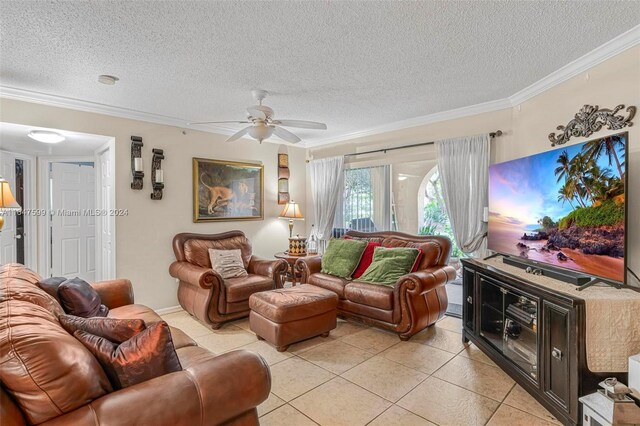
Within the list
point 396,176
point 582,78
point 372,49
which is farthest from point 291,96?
point 582,78

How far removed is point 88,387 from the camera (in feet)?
3.74

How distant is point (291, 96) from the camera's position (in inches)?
134

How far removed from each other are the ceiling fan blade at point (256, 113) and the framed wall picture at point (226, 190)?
1.82 meters

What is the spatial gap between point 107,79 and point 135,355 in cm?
261

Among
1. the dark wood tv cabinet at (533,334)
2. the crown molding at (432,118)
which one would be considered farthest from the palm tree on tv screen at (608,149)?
the crown molding at (432,118)

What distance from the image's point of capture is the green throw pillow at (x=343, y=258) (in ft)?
13.0

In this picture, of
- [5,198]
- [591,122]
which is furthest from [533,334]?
[5,198]

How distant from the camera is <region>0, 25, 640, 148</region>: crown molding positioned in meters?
2.40

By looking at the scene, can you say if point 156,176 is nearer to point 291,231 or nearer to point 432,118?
point 291,231

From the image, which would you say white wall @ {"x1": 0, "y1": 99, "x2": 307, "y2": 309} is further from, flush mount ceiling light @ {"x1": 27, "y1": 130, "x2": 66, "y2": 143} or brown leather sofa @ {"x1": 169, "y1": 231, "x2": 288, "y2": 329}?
brown leather sofa @ {"x1": 169, "y1": 231, "x2": 288, "y2": 329}

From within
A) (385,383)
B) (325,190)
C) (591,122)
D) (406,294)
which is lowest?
(385,383)

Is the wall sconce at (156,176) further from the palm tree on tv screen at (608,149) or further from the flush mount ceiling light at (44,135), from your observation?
the palm tree on tv screen at (608,149)

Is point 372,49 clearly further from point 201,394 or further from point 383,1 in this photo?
point 201,394

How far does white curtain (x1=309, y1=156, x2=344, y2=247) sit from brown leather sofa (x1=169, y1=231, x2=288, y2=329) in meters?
1.32
